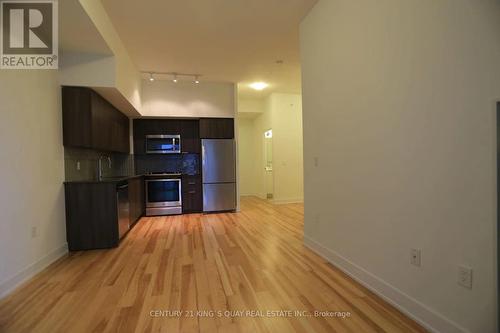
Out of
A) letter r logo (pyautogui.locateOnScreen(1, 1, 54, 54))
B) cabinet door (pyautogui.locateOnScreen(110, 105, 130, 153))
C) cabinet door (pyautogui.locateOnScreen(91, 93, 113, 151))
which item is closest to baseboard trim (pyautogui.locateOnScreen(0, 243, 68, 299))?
cabinet door (pyautogui.locateOnScreen(91, 93, 113, 151))

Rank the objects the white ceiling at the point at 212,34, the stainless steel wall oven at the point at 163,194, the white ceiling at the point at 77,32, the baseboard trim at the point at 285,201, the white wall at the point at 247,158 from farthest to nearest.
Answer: the white wall at the point at 247,158
the baseboard trim at the point at 285,201
the stainless steel wall oven at the point at 163,194
the white ceiling at the point at 212,34
the white ceiling at the point at 77,32

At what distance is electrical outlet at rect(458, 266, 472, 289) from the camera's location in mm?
1358

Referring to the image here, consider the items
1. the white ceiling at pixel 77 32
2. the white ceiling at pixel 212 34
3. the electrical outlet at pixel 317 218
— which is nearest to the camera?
the white ceiling at pixel 77 32

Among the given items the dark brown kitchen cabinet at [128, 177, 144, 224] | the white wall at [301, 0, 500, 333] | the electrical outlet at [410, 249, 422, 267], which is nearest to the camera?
the white wall at [301, 0, 500, 333]

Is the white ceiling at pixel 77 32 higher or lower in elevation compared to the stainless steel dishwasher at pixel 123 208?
higher

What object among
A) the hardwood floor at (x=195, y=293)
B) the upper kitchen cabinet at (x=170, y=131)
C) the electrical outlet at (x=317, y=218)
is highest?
the upper kitchen cabinet at (x=170, y=131)

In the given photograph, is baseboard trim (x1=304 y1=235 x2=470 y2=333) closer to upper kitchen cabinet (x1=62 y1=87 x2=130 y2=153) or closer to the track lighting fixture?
upper kitchen cabinet (x1=62 y1=87 x2=130 y2=153)

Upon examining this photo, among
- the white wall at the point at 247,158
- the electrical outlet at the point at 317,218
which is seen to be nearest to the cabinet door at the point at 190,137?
the white wall at the point at 247,158

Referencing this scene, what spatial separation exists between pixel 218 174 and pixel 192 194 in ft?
2.32

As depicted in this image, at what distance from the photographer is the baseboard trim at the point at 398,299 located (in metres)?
1.50

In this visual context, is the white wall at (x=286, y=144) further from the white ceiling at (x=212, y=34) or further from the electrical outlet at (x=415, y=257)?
the electrical outlet at (x=415, y=257)

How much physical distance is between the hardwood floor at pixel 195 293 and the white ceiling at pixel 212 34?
2.82 m

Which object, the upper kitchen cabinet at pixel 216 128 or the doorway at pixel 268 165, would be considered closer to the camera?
the upper kitchen cabinet at pixel 216 128

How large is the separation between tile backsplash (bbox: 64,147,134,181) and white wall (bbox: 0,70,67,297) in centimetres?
20
